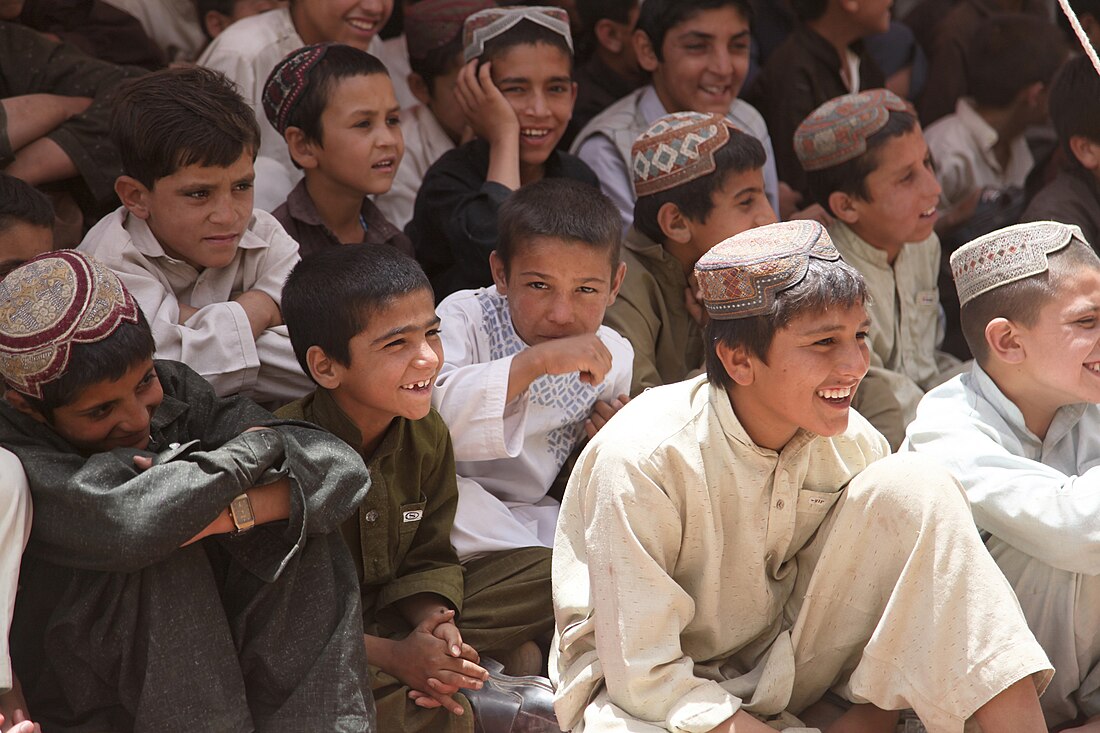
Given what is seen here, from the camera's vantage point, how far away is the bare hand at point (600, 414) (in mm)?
3400

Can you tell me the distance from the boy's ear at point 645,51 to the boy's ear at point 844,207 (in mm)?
948

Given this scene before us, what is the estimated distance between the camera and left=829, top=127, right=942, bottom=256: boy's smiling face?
427 centimetres

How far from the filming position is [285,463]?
2.54m

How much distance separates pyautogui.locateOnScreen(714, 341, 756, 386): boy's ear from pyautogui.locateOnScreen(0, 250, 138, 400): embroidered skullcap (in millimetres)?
1262

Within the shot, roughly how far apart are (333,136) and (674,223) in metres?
1.11

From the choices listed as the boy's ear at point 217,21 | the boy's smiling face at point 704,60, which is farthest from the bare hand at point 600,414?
the boy's ear at point 217,21

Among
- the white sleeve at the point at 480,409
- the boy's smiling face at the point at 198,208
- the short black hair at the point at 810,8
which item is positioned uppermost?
the short black hair at the point at 810,8

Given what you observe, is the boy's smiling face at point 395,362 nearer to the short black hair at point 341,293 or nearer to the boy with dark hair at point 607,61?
the short black hair at point 341,293

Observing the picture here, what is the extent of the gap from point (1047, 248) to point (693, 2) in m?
2.15

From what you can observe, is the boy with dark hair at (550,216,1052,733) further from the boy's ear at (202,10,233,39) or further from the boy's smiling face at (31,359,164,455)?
the boy's ear at (202,10,233,39)

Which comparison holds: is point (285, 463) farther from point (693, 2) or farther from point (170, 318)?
point (693, 2)

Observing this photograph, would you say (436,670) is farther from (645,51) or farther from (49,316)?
(645,51)

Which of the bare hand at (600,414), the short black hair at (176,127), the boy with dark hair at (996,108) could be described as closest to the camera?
the short black hair at (176,127)

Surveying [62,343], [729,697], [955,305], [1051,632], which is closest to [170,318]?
[62,343]
